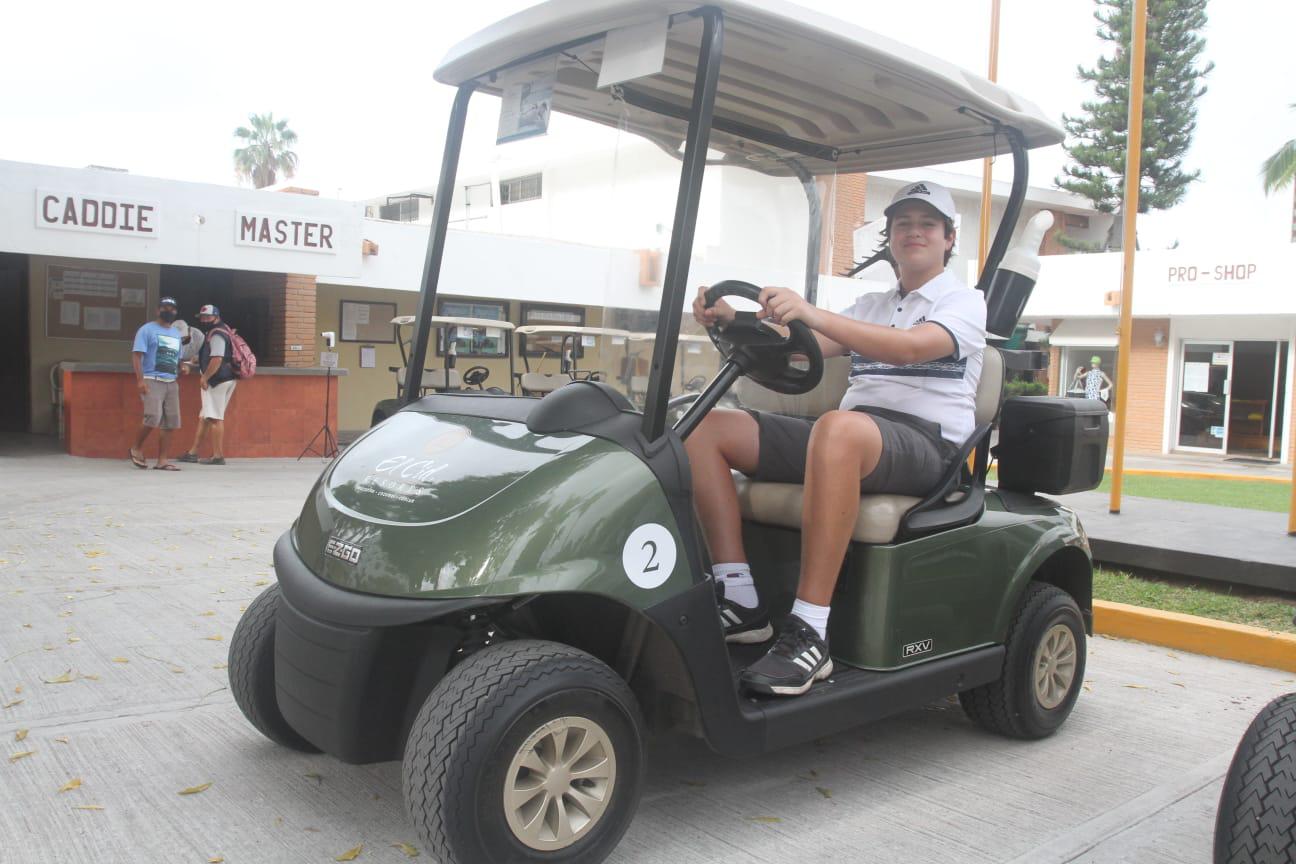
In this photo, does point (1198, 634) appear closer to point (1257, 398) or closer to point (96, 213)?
point (96, 213)

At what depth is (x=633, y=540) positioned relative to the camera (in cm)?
259

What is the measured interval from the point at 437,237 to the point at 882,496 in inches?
63.3

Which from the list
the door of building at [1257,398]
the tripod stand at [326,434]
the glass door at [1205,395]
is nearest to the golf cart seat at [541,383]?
the tripod stand at [326,434]

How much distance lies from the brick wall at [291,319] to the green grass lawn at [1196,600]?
35.1 ft

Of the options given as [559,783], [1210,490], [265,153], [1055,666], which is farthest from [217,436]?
[265,153]

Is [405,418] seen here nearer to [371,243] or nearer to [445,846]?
[445,846]

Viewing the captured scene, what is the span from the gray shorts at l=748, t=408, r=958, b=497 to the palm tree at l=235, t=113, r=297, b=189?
54.8 meters

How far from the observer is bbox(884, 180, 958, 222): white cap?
3.50 metres

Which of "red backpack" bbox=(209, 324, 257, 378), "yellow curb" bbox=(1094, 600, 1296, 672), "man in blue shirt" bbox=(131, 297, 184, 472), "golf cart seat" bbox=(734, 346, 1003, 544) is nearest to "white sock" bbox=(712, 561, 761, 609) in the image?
"golf cart seat" bbox=(734, 346, 1003, 544)

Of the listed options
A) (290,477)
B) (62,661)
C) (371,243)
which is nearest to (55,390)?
(371,243)

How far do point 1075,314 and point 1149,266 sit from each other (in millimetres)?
2139

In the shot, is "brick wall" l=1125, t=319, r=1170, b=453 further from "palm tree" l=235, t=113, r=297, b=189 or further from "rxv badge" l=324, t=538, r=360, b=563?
"palm tree" l=235, t=113, r=297, b=189

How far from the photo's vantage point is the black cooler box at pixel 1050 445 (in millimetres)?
3818

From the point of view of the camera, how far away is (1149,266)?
21953 mm
